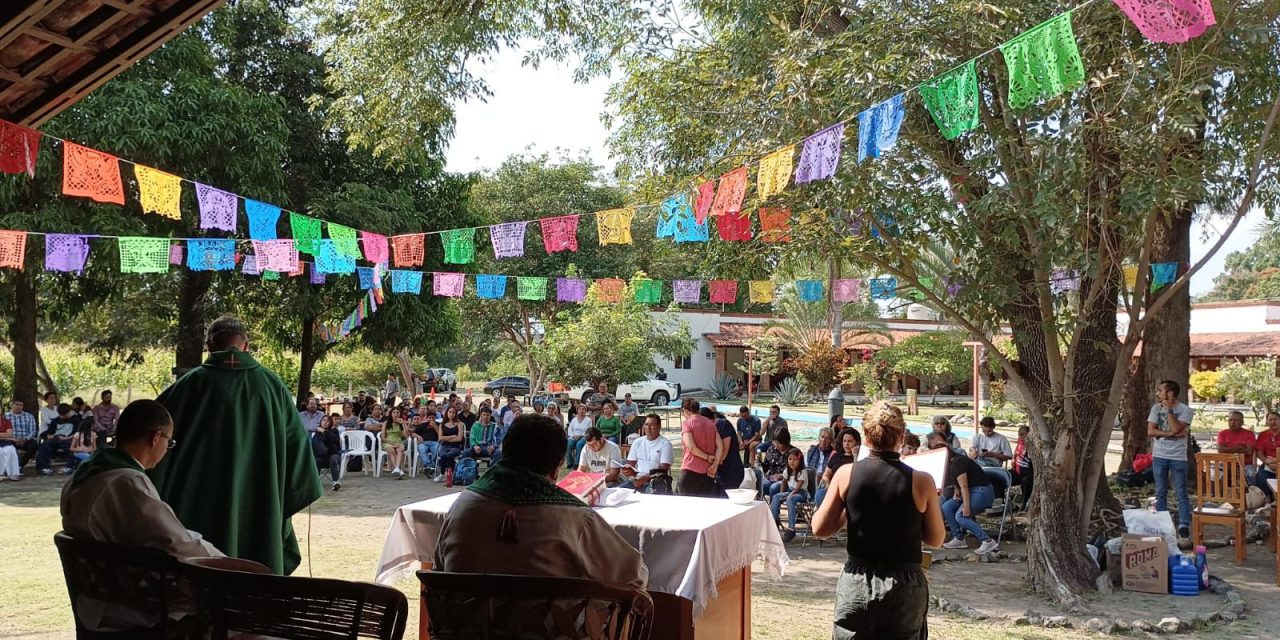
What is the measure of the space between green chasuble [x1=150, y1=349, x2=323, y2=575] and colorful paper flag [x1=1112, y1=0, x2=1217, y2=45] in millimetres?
4943

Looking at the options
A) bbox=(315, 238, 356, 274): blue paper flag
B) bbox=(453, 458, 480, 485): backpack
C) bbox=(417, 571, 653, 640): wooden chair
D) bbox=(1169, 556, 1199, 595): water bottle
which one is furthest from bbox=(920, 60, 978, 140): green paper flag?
bbox=(315, 238, 356, 274): blue paper flag

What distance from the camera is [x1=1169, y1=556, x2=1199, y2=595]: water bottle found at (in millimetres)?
7789

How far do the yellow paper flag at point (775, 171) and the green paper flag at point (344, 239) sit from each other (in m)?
7.57

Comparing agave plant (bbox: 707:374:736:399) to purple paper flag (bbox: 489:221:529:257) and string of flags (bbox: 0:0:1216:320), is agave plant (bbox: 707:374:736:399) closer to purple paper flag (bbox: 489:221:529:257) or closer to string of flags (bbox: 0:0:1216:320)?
string of flags (bbox: 0:0:1216:320)

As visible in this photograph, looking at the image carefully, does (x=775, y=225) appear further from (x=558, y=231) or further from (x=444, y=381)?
(x=444, y=381)

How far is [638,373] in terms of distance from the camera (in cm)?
2827

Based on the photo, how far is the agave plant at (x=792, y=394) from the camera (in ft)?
113

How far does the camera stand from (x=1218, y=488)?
8945mm

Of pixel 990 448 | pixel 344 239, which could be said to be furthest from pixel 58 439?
pixel 990 448

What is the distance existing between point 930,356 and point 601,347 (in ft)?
40.7

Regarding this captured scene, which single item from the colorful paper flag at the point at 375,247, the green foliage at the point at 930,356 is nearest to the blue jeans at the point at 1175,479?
the colorful paper flag at the point at 375,247

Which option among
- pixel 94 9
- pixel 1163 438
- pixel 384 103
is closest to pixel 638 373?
pixel 384 103

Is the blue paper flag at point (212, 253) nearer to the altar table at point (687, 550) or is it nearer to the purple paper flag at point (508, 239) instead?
the purple paper flag at point (508, 239)

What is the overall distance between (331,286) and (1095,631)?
16.5 m
